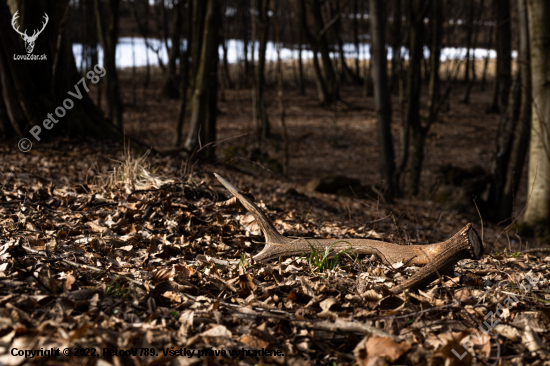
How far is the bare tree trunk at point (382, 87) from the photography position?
7.79 m

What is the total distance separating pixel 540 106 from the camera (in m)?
6.24

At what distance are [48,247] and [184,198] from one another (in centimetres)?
143

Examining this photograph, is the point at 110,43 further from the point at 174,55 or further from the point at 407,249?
the point at 407,249

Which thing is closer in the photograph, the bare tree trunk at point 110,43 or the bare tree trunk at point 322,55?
the bare tree trunk at point 110,43

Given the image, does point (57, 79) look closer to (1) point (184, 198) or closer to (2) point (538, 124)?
(1) point (184, 198)

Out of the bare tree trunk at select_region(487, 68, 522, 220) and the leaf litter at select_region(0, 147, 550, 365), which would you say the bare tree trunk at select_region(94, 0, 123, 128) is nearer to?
the leaf litter at select_region(0, 147, 550, 365)

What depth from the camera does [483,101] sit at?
22156 mm

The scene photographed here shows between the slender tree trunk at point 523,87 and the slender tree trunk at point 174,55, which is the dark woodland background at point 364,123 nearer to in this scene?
the slender tree trunk at point 523,87

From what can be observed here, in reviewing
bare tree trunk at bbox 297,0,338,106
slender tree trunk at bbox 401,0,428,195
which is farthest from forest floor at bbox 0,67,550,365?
bare tree trunk at bbox 297,0,338,106

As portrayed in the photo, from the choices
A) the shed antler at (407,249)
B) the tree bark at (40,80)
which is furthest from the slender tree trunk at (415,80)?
the shed antler at (407,249)

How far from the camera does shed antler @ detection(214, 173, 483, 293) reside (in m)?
2.44

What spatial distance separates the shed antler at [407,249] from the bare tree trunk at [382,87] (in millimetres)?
5193

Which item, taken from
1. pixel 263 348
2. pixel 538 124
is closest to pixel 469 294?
pixel 263 348
